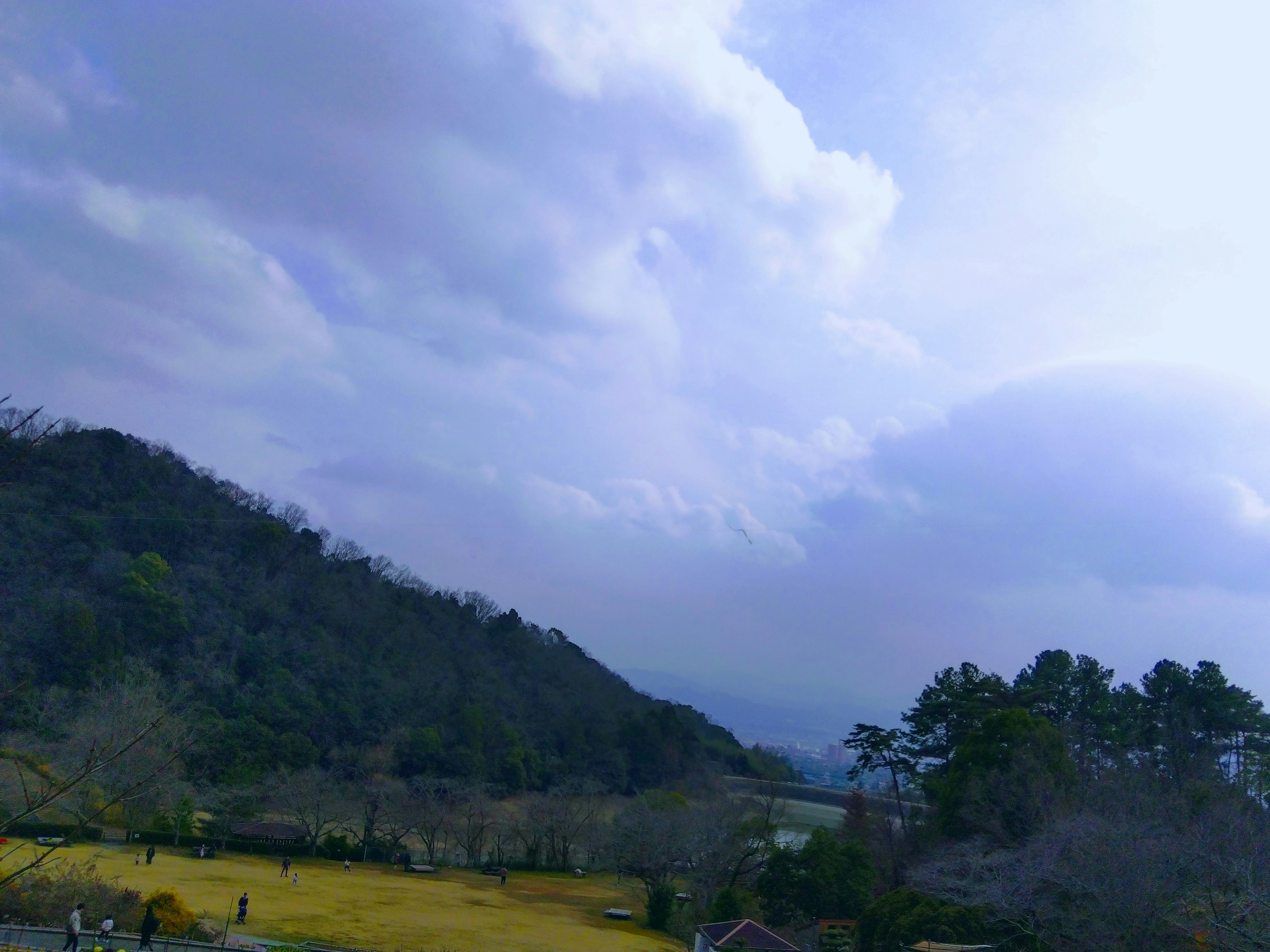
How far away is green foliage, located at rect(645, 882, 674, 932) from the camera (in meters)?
27.5

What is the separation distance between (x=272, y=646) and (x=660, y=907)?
31473mm

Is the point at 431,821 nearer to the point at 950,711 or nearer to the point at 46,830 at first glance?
the point at 46,830

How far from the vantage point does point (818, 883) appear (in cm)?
2542

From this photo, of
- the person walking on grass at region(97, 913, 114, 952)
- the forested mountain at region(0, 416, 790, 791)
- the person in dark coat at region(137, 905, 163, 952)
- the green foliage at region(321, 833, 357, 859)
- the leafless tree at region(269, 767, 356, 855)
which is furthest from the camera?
the forested mountain at region(0, 416, 790, 791)

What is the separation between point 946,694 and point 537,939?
20199 millimetres

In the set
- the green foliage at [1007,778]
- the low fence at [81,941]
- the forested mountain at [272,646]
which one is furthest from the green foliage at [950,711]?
the low fence at [81,941]

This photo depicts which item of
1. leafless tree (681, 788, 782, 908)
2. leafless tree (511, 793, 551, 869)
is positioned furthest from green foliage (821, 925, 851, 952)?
leafless tree (511, 793, 551, 869)

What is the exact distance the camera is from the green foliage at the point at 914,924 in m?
17.0

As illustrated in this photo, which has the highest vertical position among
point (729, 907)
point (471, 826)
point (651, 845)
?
point (651, 845)

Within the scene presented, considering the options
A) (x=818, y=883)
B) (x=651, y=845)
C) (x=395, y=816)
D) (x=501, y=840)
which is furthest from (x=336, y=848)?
(x=818, y=883)

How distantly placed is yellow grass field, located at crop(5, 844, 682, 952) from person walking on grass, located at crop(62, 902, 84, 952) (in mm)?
3048

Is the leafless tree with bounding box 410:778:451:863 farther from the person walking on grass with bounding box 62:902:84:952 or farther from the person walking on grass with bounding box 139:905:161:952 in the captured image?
the person walking on grass with bounding box 62:902:84:952

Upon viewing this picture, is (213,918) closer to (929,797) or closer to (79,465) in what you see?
(929,797)

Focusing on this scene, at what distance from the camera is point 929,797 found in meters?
30.9
